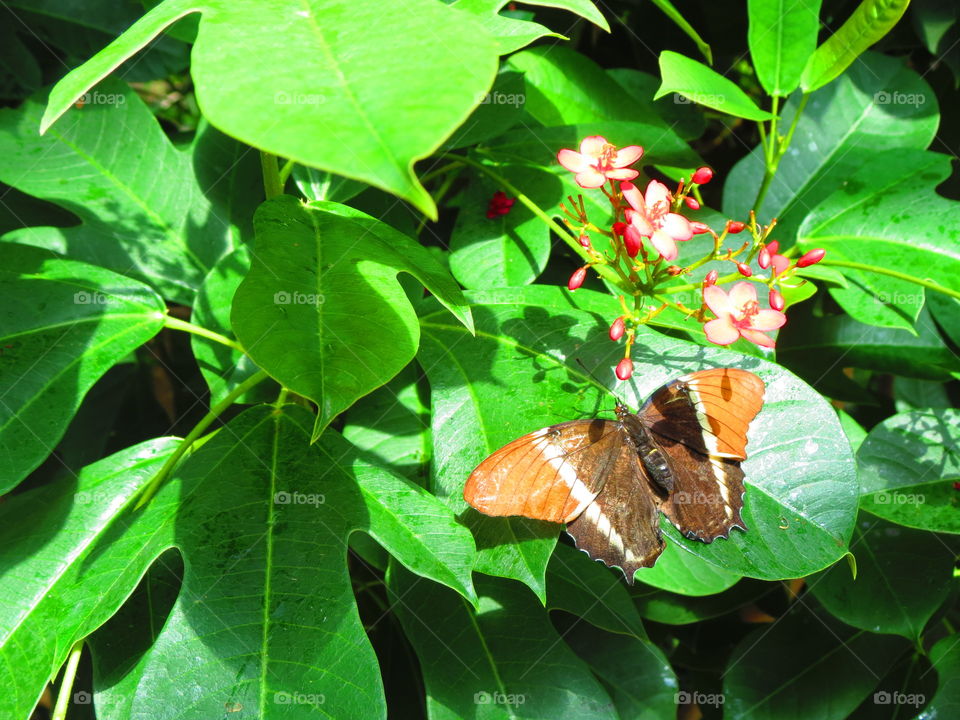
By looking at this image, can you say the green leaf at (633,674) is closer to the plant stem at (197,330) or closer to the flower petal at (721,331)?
the flower petal at (721,331)

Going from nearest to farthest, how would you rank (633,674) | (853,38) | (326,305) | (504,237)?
1. (326,305)
2. (853,38)
3. (504,237)
4. (633,674)

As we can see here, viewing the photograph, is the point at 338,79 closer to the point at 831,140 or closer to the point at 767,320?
the point at 767,320

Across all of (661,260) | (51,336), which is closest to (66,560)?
(51,336)

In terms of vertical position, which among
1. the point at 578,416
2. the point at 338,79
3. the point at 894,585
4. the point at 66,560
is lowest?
the point at 894,585

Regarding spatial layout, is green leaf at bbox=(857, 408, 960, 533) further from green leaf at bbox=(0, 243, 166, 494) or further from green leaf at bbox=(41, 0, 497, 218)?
green leaf at bbox=(0, 243, 166, 494)

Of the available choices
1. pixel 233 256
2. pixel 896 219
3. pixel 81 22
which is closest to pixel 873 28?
pixel 896 219

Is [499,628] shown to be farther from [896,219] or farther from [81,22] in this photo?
[81,22]

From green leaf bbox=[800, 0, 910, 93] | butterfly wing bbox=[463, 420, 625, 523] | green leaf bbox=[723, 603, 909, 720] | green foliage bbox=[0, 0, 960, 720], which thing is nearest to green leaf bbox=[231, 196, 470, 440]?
green foliage bbox=[0, 0, 960, 720]
